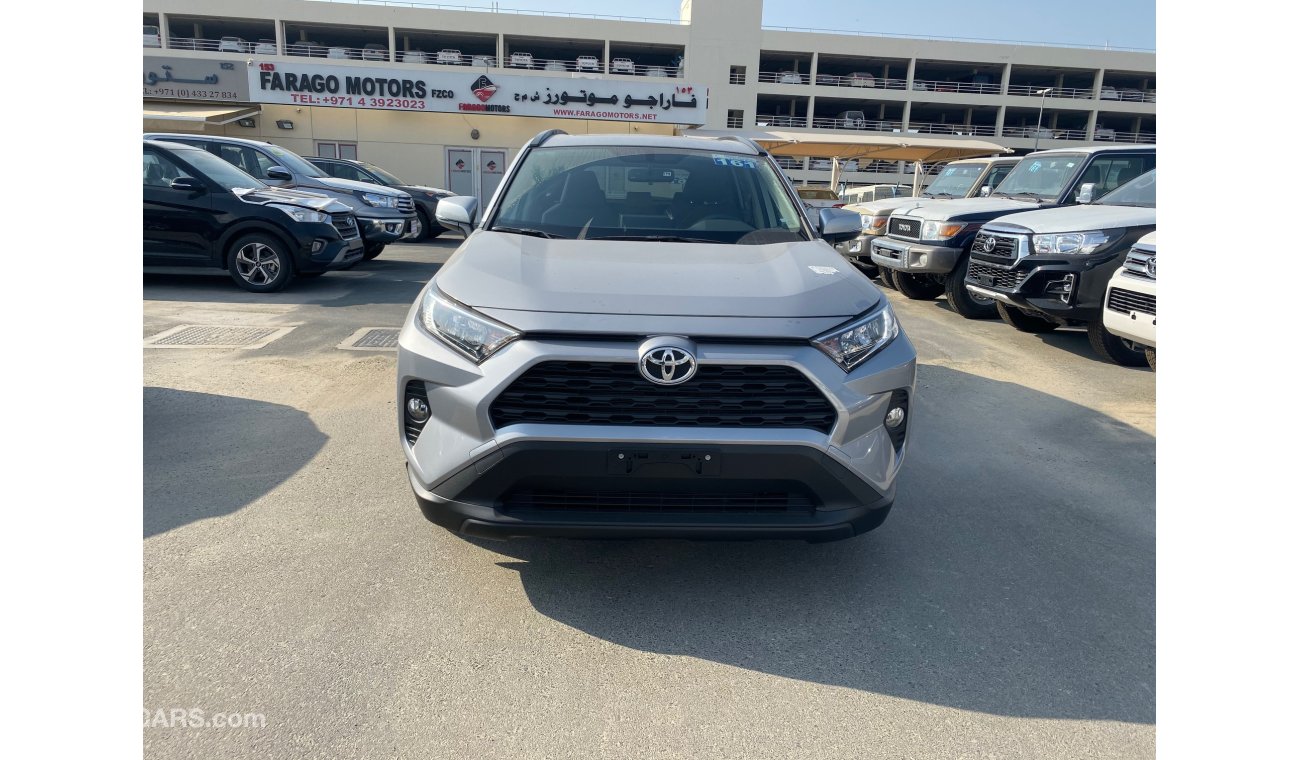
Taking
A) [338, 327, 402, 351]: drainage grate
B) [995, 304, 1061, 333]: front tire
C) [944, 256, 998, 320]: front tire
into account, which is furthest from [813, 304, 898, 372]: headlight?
[944, 256, 998, 320]: front tire

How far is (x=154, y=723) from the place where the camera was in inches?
83.4

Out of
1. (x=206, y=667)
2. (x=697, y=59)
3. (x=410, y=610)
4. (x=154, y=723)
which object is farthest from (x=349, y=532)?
(x=697, y=59)

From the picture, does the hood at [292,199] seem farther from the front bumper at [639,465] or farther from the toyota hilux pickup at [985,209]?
the front bumper at [639,465]

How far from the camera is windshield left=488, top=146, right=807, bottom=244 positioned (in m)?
3.53

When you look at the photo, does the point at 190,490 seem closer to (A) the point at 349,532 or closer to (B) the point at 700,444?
(A) the point at 349,532

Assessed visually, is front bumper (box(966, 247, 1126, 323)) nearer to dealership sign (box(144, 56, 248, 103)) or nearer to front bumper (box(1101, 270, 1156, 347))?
front bumper (box(1101, 270, 1156, 347))

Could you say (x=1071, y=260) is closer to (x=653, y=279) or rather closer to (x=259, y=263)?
(x=653, y=279)

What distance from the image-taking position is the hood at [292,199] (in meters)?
8.81

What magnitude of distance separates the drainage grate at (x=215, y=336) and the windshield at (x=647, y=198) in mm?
3701

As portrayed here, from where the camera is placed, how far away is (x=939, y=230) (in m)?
8.66

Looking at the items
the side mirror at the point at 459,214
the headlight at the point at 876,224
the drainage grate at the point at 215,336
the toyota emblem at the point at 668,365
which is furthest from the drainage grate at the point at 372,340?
the headlight at the point at 876,224

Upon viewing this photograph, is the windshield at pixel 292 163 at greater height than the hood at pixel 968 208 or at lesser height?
greater

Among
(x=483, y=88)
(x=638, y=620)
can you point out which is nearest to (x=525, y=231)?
(x=638, y=620)

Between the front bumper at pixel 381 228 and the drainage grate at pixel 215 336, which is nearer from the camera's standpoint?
the drainage grate at pixel 215 336
